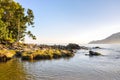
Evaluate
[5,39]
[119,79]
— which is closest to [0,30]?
[5,39]

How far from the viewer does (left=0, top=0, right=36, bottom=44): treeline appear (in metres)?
63.8

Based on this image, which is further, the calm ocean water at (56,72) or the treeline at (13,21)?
the treeline at (13,21)

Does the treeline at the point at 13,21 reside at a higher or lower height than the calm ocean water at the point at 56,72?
higher

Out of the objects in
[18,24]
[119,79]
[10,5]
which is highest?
[10,5]

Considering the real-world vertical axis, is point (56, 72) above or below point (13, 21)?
below

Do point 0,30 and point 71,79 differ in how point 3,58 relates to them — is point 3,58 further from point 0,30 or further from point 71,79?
point 71,79

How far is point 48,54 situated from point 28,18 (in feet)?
91.5

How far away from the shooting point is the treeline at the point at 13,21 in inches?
2514

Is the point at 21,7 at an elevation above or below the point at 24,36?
above

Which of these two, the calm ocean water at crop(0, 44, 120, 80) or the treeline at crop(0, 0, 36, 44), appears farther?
the treeline at crop(0, 0, 36, 44)

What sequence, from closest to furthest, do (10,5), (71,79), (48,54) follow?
1. (71,79)
2. (48,54)
3. (10,5)

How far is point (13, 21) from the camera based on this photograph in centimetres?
7144

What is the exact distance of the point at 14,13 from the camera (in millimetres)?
70625

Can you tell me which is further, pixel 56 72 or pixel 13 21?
pixel 13 21
